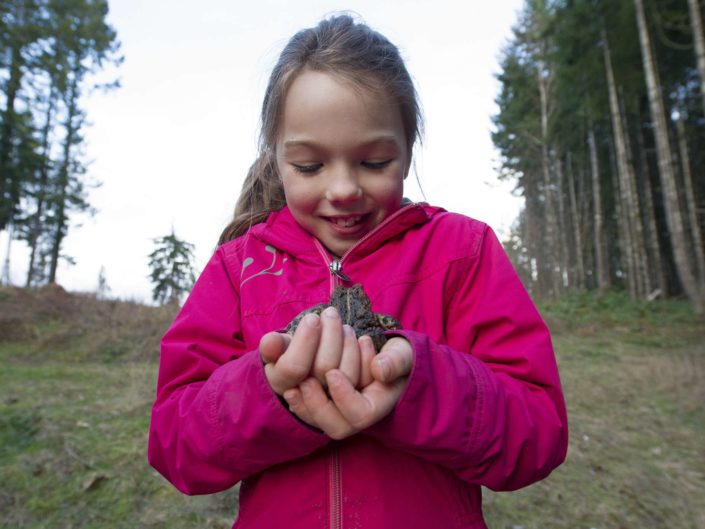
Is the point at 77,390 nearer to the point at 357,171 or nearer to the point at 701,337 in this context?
the point at 357,171

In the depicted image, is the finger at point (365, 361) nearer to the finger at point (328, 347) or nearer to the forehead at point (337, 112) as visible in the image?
the finger at point (328, 347)

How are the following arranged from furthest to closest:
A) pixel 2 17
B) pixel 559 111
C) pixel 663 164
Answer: pixel 559 111, pixel 2 17, pixel 663 164

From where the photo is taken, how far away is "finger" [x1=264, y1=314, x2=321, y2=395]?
100 centimetres

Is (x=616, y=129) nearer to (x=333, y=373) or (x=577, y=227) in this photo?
(x=577, y=227)

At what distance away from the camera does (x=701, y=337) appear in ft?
31.7

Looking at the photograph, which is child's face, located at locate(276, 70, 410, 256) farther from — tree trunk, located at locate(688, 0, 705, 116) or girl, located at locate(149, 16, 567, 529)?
tree trunk, located at locate(688, 0, 705, 116)

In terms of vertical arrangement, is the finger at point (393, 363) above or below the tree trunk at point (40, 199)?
below

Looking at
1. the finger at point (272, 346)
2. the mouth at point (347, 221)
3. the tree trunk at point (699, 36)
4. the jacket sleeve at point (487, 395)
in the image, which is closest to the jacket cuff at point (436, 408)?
the jacket sleeve at point (487, 395)

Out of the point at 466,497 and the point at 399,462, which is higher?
the point at 399,462

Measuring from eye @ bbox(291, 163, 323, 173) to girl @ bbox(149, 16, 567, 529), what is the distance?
0.04ft

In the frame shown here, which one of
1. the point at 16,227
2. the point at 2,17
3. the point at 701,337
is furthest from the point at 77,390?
the point at 16,227

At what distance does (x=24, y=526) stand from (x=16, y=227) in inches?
964

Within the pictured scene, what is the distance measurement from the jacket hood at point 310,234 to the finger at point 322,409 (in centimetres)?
73

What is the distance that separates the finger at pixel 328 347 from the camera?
3.31ft
